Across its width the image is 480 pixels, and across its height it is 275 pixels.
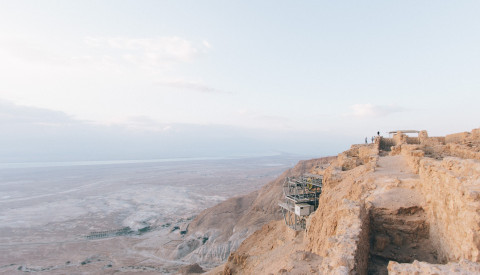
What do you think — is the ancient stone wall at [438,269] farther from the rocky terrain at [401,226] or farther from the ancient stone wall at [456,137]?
the ancient stone wall at [456,137]

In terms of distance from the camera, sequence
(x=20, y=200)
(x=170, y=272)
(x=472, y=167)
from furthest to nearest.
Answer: (x=20, y=200)
(x=170, y=272)
(x=472, y=167)

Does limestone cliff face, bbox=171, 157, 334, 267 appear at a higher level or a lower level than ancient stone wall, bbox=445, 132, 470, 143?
lower

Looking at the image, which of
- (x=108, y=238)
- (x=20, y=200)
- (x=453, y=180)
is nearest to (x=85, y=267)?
(x=108, y=238)

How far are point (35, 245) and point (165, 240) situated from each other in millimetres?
18994

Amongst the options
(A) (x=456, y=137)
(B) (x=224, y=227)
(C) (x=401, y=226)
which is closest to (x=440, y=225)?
(C) (x=401, y=226)

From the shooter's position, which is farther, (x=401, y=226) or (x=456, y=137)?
(x=456, y=137)

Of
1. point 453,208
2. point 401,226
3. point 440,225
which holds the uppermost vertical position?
point 453,208

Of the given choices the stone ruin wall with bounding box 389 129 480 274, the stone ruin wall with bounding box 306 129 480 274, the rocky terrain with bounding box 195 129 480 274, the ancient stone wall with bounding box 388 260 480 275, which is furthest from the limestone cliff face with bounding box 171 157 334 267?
the ancient stone wall with bounding box 388 260 480 275

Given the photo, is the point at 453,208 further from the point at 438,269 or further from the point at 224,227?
the point at 224,227

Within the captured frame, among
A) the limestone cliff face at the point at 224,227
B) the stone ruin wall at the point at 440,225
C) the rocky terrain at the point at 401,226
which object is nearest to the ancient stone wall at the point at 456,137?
the rocky terrain at the point at 401,226

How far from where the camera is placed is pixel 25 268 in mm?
29391

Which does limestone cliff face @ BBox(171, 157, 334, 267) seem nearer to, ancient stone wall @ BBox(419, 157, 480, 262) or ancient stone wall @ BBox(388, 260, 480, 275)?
ancient stone wall @ BBox(419, 157, 480, 262)

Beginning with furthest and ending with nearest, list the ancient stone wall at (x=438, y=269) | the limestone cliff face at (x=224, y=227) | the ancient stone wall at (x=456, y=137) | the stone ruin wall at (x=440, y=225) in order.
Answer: the limestone cliff face at (x=224, y=227) < the ancient stone wall at (x=456, y=137) < the stone ruin wall at (x=440, y=225) < the ancient stone wall at (x=438, y=269)

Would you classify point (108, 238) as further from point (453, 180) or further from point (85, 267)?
point (453, 180)
